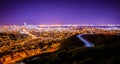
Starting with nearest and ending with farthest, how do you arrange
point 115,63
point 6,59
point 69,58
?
point 115,63 → point 69,58 → point 6,59

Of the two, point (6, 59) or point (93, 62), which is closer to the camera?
point (93, 62)

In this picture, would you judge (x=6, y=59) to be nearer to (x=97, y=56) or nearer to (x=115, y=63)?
(x=97, y=56)

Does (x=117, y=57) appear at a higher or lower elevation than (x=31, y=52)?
higher

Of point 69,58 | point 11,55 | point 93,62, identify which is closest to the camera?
point 93,62

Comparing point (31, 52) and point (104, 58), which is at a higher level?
point (104, 58)

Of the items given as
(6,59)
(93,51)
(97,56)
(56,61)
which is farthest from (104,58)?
(6,59)

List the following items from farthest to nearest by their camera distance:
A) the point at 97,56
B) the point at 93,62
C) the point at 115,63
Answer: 1. the point at 97,56
2. the point at 93,62
3. the point at 115,63

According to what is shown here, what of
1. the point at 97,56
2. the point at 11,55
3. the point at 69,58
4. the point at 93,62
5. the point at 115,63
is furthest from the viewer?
the point at 11,55

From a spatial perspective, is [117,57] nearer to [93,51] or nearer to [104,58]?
[104,58]

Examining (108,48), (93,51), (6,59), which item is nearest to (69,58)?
(93,51)
